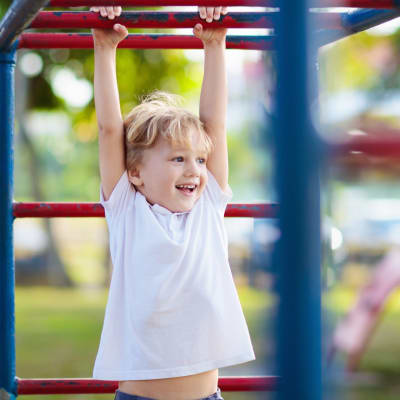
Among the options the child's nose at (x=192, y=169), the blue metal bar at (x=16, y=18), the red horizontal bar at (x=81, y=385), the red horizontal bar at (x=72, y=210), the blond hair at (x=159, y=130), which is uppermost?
the blue metal bar at (x=16, y=18)

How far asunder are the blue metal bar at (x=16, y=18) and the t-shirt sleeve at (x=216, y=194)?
1.53 ft

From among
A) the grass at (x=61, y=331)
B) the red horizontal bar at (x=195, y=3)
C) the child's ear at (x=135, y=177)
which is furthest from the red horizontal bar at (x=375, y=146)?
the grass at (x=61, y=331)

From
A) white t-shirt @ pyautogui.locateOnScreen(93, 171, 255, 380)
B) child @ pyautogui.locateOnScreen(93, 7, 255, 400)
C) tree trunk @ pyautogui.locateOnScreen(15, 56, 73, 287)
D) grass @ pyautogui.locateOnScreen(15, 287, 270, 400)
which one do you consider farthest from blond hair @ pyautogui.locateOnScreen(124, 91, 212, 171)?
tree trunk @ pyautogui.locateOnScreen(15, 56, 73, 287)

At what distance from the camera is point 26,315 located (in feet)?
22.9

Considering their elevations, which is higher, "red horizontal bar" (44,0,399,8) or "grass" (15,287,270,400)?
"red horizontal bar" (44,0,399,8)

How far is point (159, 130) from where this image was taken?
1.38 meters

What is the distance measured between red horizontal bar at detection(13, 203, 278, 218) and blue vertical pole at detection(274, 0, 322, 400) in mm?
909

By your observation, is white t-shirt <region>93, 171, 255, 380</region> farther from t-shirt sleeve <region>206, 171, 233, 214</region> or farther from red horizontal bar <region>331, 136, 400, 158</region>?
red horizontal bar <region>331, 136, 400, 158</region>

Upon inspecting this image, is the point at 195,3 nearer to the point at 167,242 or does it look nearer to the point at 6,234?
the point at 167,242

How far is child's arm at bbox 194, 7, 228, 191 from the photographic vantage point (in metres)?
1.40

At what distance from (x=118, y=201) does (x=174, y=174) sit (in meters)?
0.13

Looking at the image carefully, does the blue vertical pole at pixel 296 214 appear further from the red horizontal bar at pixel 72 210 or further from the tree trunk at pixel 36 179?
the tree trunk at pixel 36 179

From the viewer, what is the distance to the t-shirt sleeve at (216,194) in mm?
1415

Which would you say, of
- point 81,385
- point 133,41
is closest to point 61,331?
point 81,385
